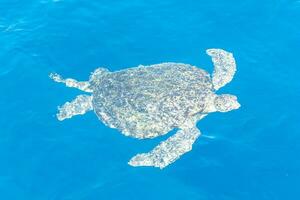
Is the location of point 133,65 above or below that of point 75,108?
above

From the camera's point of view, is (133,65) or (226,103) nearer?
(226,103)

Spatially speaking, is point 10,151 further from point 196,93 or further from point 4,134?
point 196,93

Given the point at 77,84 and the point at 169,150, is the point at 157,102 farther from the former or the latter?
the point at 77,84

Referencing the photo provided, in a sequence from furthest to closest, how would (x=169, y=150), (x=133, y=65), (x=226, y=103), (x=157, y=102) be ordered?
1. (x=133, y=65)
2. (x=226, y=103)
3. (x=157, y=102)
4. (x=169, y=150)

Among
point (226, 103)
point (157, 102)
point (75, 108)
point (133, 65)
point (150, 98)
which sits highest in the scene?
point (133, 65)

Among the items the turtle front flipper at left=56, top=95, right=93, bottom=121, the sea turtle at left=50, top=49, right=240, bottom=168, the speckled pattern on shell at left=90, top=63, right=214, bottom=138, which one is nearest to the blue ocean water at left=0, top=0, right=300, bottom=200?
the turtle front flipper at left=56, top=95, right=93, bottom=121

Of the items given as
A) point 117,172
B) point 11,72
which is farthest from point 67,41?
point 117,172

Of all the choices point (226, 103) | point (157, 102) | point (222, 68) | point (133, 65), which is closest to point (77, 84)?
point (133, 65)
